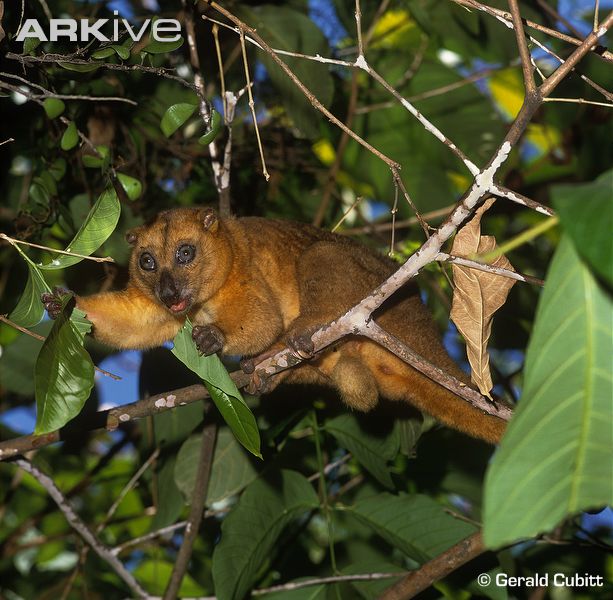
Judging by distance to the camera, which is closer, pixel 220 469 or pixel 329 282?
pixel 329 282

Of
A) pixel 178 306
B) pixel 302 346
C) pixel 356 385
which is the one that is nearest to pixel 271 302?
pixel 178 306

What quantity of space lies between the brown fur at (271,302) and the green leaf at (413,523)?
505 millimetres

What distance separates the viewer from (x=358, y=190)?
7.06 metres

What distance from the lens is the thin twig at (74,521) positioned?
3.62 m

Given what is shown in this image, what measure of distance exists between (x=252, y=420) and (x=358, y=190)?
15.4 ft

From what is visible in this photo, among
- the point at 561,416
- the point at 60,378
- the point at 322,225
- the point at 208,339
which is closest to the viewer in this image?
the point at 561,416

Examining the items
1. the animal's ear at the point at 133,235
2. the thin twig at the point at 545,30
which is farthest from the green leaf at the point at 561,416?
the animal's ear at the point at 133,235

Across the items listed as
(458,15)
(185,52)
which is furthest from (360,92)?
(185,52)

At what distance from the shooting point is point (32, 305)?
8.92 ft

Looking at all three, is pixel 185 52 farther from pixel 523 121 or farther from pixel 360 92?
pixel 523 121

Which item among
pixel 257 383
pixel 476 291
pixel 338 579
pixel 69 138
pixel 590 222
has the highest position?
pixel 69 138

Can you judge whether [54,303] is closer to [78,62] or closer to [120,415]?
[120,415]

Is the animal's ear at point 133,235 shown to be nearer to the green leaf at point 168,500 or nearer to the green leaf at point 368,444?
the green leaf at point 168,500

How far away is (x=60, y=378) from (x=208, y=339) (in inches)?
47.4
